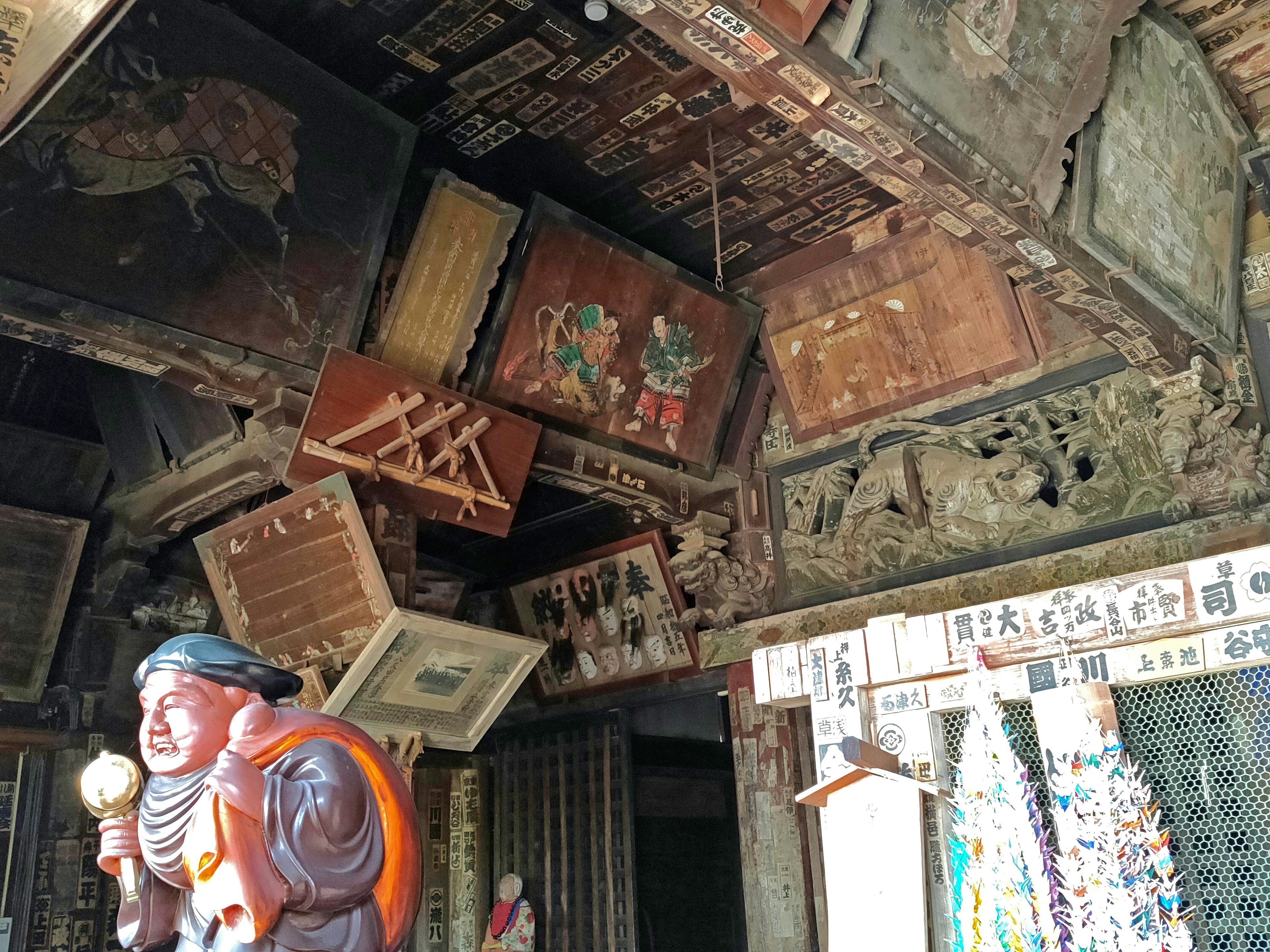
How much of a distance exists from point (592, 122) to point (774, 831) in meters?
3.70

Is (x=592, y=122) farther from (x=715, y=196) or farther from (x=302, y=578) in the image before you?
(x=302, y=578)

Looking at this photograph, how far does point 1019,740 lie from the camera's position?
169 inches

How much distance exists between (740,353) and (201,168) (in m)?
3.08

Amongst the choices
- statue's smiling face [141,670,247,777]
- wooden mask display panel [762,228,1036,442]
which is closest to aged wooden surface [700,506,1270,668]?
wooden mask display panel [762,228,1036,442]

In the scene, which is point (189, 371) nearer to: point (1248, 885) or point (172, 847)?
point (172, 847)

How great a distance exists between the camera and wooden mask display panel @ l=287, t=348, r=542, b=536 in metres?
4.60

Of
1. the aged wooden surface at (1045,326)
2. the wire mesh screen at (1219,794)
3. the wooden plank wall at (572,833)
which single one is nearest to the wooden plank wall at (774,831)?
the wooden plank wall at (572,833)

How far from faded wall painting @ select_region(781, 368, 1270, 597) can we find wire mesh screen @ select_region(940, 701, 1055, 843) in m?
1.19

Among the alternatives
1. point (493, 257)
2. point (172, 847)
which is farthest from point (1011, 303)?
point (172, 847)

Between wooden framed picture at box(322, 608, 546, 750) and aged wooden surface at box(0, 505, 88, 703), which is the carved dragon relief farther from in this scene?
aged wooden surface at box(0, 505, 88, 703)

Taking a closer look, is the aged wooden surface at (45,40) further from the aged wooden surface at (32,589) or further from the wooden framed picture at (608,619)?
the wooden framed picture at (608,619)

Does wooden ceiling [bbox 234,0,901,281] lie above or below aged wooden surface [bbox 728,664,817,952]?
above

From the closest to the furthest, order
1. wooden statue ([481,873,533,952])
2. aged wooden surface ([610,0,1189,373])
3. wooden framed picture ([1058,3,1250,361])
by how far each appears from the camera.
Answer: aged wooden surface ([610,0,1189,373])
wooden framed picture ([1058,3,1250,361])
wooden statue ([481,873,533,952])

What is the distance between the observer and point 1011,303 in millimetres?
5312
